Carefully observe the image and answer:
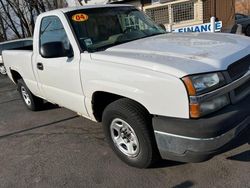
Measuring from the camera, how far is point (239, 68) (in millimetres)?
3023

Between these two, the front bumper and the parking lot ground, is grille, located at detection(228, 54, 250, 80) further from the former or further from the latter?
the parking lot ground

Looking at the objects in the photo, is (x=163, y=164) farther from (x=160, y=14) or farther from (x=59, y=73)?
(x=160, y=14)

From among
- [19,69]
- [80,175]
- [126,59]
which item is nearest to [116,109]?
[126,59]

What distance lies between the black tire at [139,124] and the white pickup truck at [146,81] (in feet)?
0.03

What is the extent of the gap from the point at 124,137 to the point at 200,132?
1.11 m

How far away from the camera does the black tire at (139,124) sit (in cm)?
310

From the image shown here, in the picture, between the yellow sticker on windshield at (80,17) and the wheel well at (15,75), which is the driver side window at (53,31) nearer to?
the yellow sticker on windshield at (80,17)

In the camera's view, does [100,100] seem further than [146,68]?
Yes

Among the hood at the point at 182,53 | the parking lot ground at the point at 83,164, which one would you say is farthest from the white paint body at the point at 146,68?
the parking lot ground at the point at 83,164

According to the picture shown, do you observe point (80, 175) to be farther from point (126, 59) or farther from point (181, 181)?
point (126, 59)

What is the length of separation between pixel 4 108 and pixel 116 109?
4.66 m

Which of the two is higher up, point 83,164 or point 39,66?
point 39,66

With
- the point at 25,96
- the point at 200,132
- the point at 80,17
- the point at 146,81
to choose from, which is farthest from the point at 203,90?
the point at 25,96

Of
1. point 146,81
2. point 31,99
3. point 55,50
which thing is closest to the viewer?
point 146,81
